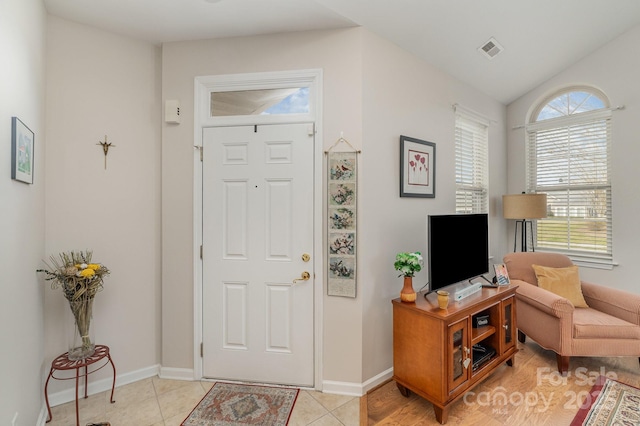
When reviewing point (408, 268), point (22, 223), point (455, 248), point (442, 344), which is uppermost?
point (22, 223)

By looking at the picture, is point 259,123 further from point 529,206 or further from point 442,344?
point 529,206

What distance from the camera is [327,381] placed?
2.24m

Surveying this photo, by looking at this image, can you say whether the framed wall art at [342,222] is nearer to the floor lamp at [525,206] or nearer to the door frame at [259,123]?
the door frame at [259,123]

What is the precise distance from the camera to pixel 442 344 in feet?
6.14

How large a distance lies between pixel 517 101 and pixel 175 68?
3.89 meters

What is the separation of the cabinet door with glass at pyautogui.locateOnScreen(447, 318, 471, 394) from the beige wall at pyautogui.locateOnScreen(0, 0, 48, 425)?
7.75 feet

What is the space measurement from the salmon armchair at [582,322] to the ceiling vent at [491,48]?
2199mm

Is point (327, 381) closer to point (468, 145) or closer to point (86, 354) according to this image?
point (86, 354)

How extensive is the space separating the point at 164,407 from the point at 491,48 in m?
3.97

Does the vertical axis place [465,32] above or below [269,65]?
above

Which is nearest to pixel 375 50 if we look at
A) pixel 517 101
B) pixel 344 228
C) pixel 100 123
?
pixel 344 228

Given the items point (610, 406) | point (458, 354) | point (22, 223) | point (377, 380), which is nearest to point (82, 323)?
point (22, 223)

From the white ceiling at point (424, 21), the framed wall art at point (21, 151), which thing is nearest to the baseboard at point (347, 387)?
the framed wall art at point (21, 151)

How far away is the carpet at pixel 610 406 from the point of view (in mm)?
1914
